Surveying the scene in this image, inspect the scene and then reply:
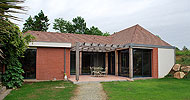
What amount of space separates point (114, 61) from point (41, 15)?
86.1 feet

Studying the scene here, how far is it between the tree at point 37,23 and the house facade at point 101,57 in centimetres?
2023

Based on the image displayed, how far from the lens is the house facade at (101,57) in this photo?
12156 mm

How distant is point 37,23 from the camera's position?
34.4m

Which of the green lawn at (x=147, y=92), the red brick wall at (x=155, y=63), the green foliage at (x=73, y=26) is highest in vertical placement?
the green foliage at (x=73, y=26)

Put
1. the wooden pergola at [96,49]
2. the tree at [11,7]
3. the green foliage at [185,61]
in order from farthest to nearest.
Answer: the green foliage at [185,61], the wooden pergola at [96,49], the tree at [11,7]

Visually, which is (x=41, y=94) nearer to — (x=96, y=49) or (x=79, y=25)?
(x=96, y=49)

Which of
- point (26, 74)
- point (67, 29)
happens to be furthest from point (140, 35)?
point (67, 29)

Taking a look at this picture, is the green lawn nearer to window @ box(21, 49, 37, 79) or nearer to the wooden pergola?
the wooden pergola

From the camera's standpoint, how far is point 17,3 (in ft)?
6.03

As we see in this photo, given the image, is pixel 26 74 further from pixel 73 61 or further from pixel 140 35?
pixel 140 35

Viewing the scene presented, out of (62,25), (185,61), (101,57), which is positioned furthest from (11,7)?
(62,25)

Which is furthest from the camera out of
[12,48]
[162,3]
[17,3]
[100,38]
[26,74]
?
[100,38]

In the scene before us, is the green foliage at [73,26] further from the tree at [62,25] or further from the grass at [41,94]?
the grass at [41,94]

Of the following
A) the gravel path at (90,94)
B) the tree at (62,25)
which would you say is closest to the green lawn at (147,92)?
the gravel path at (90,94)
